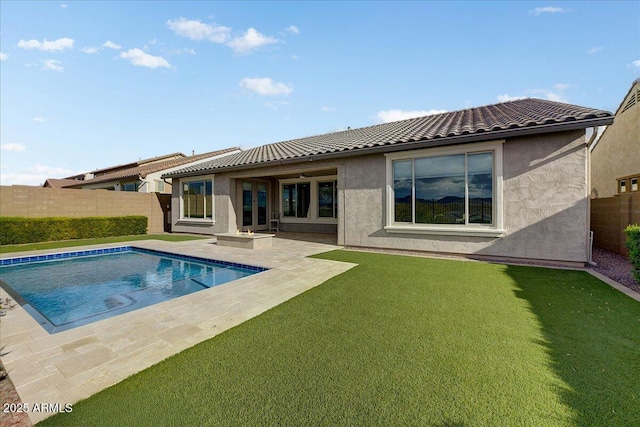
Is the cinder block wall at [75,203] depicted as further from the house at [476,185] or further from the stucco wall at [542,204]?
the stucco wall at [542,204]

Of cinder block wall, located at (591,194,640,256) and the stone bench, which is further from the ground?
cinder block wall, located at (591,194,640,256)

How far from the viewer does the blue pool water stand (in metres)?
5.27

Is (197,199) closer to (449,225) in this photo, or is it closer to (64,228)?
(64,228)

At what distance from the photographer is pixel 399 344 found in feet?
10.9

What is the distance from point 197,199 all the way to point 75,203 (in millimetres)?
6423

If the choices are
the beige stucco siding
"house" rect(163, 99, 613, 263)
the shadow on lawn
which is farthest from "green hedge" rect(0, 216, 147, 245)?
the shadow on lawn

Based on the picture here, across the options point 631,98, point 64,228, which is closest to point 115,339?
point 64,228

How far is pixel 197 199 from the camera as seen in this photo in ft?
53.4

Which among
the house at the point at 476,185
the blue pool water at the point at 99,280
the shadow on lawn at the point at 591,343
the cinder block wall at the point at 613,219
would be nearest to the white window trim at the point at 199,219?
the house at the point at 476,185

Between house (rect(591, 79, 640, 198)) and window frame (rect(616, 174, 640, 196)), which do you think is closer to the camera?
window frame (rect(616, 174, 640, 196))

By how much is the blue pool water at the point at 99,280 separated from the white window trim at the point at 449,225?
503cm

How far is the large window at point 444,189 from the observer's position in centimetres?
805

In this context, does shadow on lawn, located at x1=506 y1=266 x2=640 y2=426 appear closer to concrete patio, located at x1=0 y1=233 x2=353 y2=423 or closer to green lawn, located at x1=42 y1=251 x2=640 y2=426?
green lawn, located at x1=42 y1=251 x2=640 y2=426

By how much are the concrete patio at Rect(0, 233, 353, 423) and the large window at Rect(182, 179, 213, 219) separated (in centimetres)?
1033
